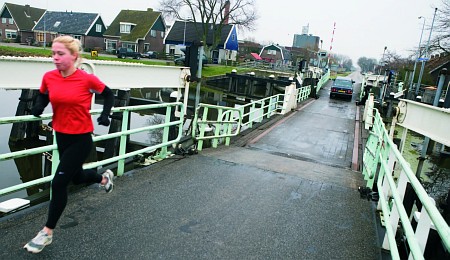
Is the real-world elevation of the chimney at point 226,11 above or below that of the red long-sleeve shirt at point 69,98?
above

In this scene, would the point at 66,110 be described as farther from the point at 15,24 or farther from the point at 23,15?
the point at 23,15

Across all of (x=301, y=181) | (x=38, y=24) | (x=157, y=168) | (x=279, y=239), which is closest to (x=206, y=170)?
(x=157, y=168)

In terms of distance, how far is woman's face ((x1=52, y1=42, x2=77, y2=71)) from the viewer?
2797mm

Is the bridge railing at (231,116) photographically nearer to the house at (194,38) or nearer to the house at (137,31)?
the house at (194,38)

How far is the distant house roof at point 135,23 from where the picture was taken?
54709 mm

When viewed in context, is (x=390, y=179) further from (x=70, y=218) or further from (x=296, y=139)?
(x=296, y=139)

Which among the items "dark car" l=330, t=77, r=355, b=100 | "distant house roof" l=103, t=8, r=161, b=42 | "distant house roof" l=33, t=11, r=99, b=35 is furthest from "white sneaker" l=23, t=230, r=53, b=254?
"distant house roof" l=33, t=11, r=99, b=35

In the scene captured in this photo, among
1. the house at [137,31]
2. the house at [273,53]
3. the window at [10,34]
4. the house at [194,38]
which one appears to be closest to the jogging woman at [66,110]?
the house at [137,31]

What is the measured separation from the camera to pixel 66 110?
288 cm

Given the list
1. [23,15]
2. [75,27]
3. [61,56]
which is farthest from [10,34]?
[61,56]

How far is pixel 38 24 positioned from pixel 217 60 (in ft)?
100

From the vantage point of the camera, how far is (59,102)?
9.32 feet

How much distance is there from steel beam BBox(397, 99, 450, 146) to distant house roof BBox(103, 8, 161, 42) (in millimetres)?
51044

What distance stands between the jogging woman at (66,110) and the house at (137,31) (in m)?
54.1
